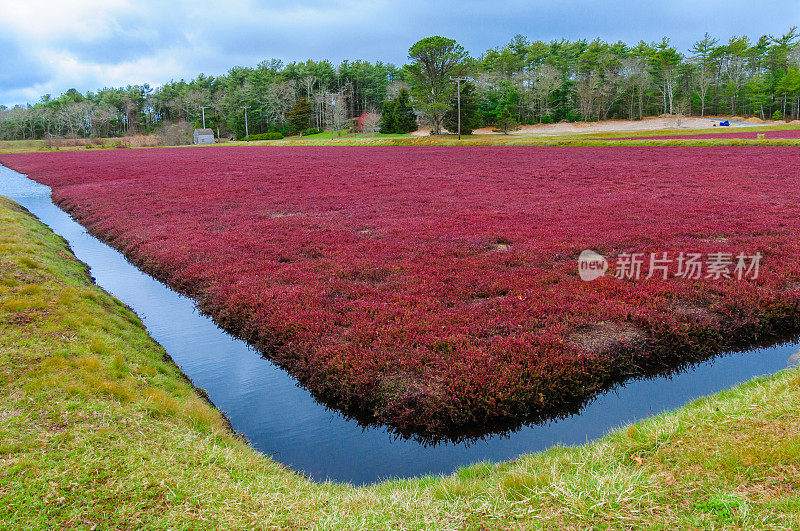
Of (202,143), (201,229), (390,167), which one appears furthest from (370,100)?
(201,229)

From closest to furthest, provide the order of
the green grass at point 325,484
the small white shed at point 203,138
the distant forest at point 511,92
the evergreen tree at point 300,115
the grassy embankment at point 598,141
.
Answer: the green grass at point 325,484 → the grassy embankment at point 598,141 → the distant forest at point 511,92 → the evergreen tree at point 300,115 → the small white shed at point 203,138

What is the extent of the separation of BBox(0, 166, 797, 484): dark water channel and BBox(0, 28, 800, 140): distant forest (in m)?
81.9

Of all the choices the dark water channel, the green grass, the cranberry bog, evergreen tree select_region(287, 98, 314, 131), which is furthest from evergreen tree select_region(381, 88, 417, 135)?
the green grass

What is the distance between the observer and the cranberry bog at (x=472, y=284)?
6703mm

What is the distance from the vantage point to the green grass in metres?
3.80

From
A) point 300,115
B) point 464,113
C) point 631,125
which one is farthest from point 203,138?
point 631,125

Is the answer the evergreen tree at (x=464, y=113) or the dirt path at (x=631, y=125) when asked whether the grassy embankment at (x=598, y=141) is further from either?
the evergreen tree at (x=464, y=113)

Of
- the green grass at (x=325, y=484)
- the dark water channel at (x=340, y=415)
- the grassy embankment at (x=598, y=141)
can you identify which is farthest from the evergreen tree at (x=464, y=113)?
the green grass at (x=325, y=484)

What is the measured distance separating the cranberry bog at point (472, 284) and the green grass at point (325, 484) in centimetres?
137

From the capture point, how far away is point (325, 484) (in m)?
4.99

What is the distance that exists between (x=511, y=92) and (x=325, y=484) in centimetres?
11065

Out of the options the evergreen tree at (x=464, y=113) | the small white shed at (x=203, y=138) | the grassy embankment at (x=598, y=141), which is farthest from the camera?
the small white shed at (x=203, y=138)

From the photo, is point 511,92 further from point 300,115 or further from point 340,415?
point 340,415

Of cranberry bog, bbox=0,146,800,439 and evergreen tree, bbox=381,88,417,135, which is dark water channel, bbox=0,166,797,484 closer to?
cranberry bog, bbox=0,146,800,439
